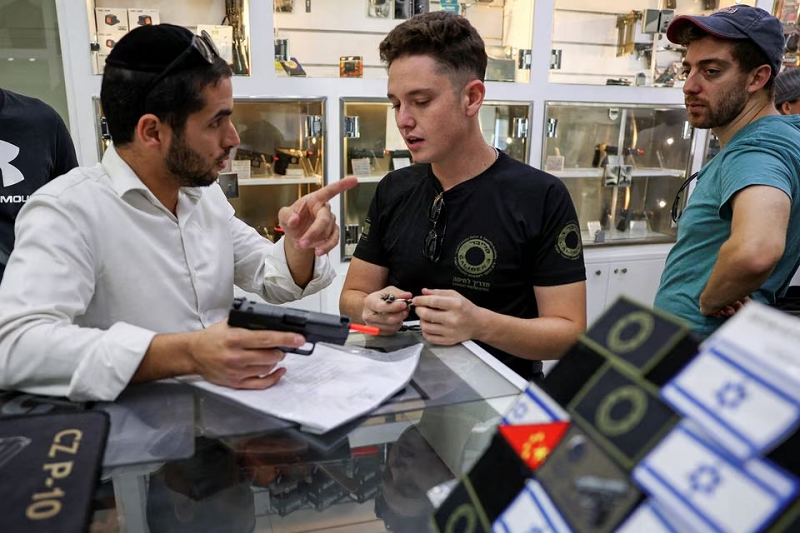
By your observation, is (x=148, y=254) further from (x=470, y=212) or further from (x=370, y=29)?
(x=370, y=29)

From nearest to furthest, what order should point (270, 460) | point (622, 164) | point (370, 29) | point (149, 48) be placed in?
point (270, 460), point (149, 48), point (370, 29), point (622, 164)

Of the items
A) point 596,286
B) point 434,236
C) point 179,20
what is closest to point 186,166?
point 434,236

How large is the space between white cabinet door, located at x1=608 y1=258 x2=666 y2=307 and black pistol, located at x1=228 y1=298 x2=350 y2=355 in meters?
3.07

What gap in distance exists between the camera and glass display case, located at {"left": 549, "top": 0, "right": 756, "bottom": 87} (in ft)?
12.6

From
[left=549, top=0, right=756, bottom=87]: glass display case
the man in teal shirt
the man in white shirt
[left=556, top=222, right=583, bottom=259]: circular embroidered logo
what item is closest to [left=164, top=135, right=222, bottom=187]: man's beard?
the man in white shirt

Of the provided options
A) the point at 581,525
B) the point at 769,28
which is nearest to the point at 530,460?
the point at 581,525

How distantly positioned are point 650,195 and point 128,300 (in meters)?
3.83

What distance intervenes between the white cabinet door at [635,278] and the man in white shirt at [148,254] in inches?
107

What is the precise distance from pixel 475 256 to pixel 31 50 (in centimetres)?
256

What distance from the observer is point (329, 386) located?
0.96 metres

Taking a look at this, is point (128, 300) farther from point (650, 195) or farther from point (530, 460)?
point (650, 195)

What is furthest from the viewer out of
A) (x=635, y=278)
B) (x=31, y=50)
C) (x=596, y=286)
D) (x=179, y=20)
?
(x=635, y=278)

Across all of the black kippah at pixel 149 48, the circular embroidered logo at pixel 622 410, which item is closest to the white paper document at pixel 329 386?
the circular embroidered logo at pixel 622 410

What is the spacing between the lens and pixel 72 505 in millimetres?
612
